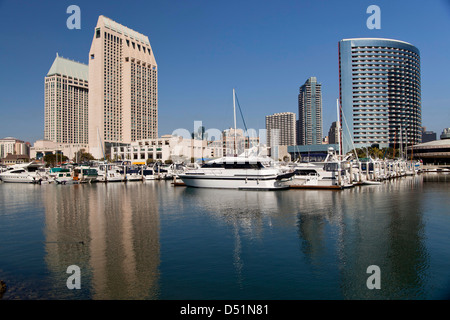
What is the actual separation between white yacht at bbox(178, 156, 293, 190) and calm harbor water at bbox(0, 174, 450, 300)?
24.0 metres

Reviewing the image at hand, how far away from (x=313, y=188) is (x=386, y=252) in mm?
41656

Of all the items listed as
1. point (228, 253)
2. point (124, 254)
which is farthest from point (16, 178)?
point (228, 253)

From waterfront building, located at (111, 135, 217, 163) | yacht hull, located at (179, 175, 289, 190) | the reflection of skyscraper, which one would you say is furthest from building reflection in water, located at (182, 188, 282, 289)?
waterfront building, located at (111, 135, 217, 163)

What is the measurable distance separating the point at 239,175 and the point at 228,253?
43.0 meters

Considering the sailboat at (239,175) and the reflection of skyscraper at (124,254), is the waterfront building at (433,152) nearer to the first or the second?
the sailboat at (239,175)

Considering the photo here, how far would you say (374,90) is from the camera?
178375mm

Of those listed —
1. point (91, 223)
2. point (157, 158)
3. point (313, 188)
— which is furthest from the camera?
point (157, 158)

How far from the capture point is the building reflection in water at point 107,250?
1611cm

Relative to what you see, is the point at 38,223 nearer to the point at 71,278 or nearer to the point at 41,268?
the point at 41,268

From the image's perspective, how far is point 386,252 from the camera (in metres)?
21.2

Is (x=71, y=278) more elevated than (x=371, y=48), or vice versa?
(x=371, y=48)

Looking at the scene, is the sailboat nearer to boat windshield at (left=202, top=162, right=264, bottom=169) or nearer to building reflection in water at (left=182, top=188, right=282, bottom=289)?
boat windshield at (left=202, top=162, right=264, bottom=169)
